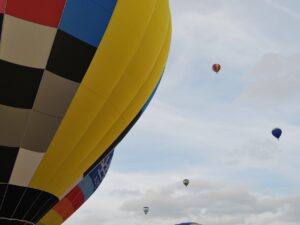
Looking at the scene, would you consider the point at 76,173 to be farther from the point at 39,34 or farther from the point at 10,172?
the point at 39,34

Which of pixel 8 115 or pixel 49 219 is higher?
pixel 49 219

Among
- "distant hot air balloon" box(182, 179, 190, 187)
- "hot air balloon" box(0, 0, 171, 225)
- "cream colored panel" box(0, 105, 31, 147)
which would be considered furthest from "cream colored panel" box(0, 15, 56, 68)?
"distant hot air balloon" box(182, 179, 190, 187)

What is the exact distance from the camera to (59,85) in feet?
31.6

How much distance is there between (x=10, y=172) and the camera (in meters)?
9.69

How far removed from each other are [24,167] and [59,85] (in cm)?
178

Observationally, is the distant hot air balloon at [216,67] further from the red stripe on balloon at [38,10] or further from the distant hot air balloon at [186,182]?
the red stripe on balloon at [38,10]

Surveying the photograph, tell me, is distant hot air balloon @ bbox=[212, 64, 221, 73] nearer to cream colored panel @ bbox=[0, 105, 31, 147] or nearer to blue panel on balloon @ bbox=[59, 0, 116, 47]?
blue panel on balloon @ bbox=[59, 0, 116, 47]

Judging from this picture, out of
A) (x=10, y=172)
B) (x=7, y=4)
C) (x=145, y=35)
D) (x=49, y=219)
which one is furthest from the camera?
(x=49, y=219)

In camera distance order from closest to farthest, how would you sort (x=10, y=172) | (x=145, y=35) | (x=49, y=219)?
(x=10, y=172) → (x=145, y=35) → (x=49, y=219)

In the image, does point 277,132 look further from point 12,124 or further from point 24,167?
point 12,124

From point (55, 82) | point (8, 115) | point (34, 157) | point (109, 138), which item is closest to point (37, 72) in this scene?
point (55, 82)

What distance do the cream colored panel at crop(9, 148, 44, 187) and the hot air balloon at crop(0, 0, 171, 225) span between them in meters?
0.02

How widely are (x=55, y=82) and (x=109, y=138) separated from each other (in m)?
2.02

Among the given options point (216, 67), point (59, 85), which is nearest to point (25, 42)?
point (59, 85)
